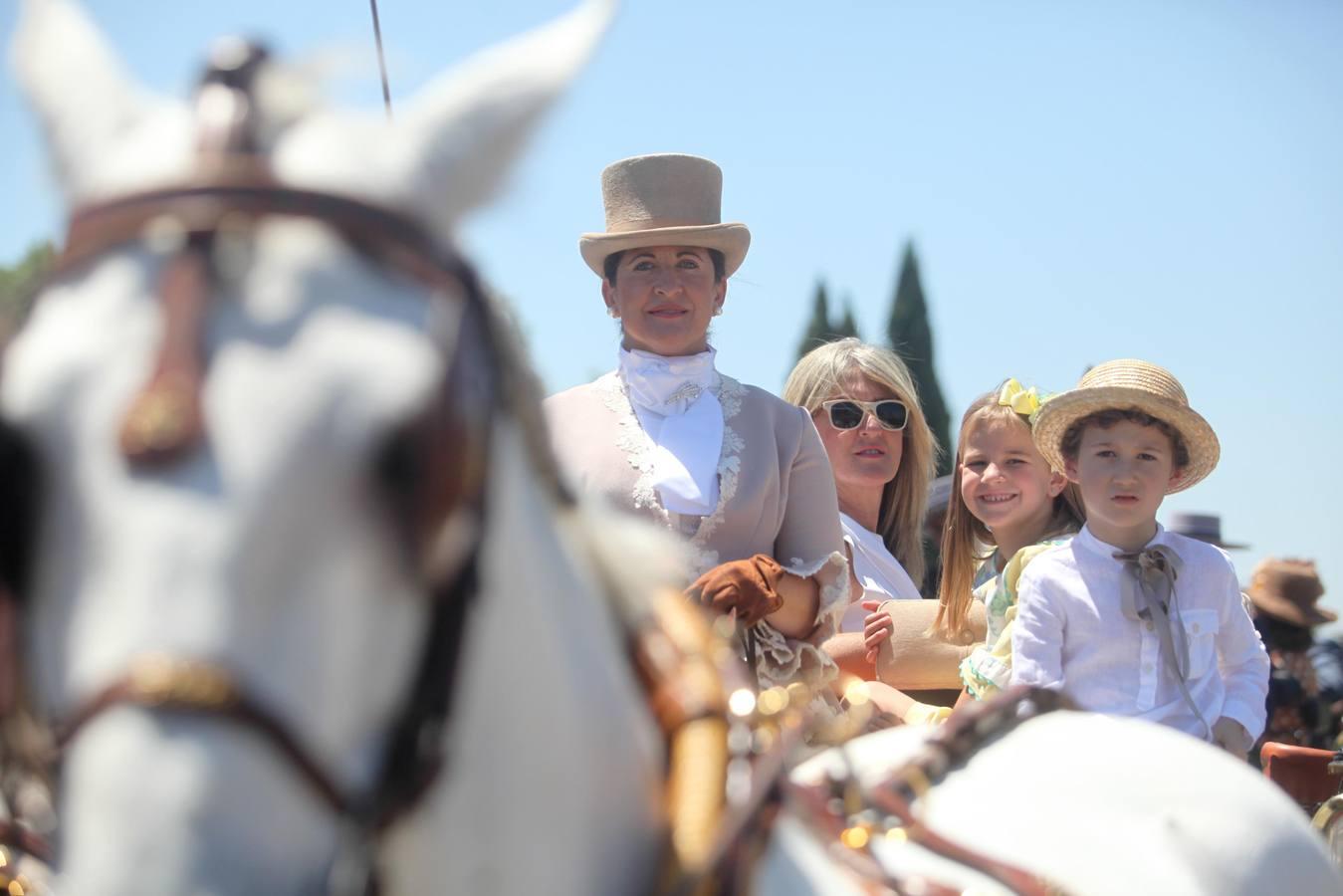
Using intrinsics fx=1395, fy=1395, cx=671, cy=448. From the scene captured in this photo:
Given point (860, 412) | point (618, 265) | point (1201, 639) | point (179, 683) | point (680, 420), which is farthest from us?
point (860, 412)

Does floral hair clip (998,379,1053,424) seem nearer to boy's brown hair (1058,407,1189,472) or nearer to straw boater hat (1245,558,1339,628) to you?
boy's brown hair (1058,407,1189,472)

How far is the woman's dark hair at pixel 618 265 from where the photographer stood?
155 inches

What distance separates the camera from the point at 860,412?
4996 millimetres

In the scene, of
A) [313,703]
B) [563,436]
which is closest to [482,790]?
[313,703]

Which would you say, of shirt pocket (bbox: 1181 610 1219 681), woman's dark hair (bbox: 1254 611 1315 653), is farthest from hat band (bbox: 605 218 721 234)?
woman's dark hair (bbox: 1254 611 1315 653)

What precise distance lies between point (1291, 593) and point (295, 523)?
6.88m

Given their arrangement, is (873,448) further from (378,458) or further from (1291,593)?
(378,458)

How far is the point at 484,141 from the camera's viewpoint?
122 centimetres

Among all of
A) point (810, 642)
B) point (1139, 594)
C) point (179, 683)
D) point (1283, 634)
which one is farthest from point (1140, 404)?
point (1283, 634)

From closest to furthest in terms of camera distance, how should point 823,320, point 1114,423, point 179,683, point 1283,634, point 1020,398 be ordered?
point 179,683 < point 1114,423 < point 1020,398 < point 1283,634 < point 823,320

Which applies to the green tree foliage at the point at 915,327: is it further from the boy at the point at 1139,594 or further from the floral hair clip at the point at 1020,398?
the boy at the point at 1139,594

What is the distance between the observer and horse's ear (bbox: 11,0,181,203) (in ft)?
3.88

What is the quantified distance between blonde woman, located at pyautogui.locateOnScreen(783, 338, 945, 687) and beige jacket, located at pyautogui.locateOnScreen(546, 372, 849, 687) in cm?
103

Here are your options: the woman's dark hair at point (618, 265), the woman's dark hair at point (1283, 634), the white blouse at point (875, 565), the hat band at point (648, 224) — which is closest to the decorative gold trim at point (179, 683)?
the hat band at point (648, 224)
